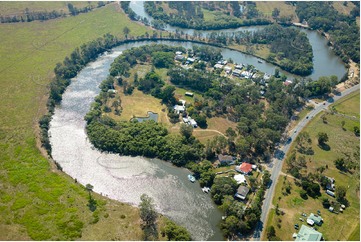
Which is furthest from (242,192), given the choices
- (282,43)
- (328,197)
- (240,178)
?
(282,43)

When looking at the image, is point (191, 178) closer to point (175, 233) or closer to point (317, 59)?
point (175, 233)

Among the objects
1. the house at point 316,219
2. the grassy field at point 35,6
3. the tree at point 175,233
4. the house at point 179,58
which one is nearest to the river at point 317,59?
the house at point 179,58

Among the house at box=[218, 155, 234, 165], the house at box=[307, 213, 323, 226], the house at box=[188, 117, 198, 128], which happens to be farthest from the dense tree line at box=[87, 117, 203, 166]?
the house at box=[307, 213, 323, 226]

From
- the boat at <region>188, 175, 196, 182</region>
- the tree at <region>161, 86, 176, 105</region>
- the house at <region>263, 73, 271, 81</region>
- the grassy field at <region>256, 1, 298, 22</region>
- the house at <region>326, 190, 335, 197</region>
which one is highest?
the grassy field at <region>256, 1, 298, 22</region>

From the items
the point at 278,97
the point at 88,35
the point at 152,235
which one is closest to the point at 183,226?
the point at 152,235

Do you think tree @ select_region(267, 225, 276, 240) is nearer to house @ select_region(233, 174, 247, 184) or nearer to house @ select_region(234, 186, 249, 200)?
house @ select_region(234, 186, 249, 200)

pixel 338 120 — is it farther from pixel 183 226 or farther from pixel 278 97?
pixel 183 226
